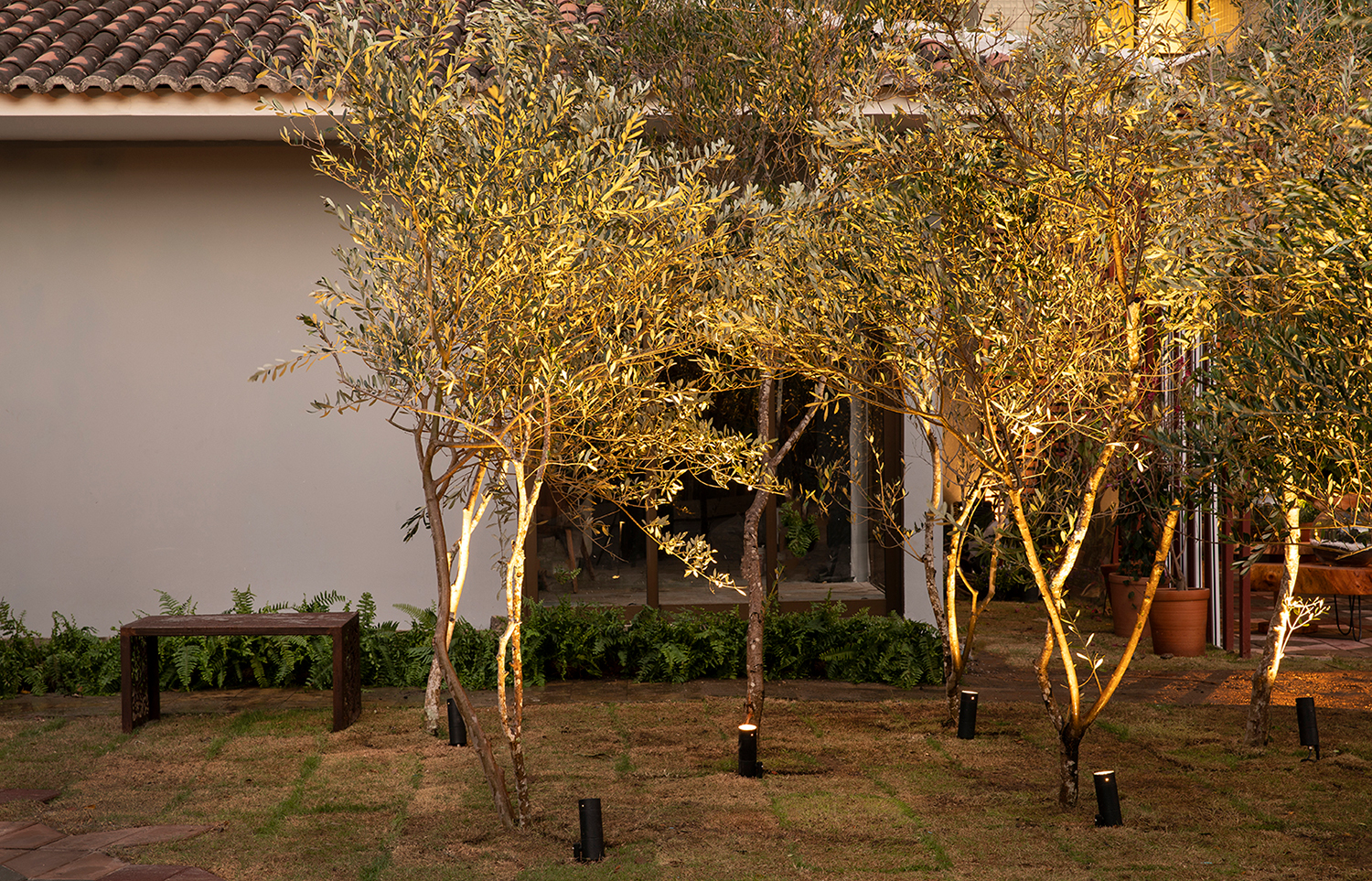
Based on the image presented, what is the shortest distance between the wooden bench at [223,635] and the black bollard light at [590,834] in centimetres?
271

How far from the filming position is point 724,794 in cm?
551

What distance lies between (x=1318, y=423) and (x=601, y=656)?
5.36 m

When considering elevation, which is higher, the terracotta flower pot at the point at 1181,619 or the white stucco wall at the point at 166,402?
the white stucco wall at the point at 166,402

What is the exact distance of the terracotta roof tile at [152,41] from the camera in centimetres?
768

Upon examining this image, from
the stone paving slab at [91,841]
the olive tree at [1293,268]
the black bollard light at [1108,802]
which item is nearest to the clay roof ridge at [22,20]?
the stone paving slab at [91,841]

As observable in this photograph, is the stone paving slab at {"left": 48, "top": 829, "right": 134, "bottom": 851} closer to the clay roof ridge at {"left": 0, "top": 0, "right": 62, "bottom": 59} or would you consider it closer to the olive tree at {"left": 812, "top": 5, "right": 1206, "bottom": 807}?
the olive tree at {"left": 812, "top": 5, "right": 1206, "bottom": 807}

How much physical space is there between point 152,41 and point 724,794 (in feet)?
23.7

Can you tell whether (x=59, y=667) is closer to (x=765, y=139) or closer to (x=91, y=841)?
(x=91, y=841)

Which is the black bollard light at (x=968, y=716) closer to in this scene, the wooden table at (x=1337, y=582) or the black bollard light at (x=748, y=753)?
the black bollard light at (x=748, y=753)

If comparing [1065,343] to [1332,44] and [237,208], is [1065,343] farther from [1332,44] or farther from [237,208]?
[237,208]

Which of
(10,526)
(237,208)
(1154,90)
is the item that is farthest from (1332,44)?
(10,526)

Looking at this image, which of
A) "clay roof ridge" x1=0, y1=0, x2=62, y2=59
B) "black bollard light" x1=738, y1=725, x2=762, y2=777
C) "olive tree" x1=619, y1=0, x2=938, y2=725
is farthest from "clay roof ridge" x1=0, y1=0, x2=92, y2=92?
"black bollard light" x1=738, y1=725, x2=762, y2=777

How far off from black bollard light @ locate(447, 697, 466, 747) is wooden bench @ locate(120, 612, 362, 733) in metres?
0.83

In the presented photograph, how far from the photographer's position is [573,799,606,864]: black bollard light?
4.61m
